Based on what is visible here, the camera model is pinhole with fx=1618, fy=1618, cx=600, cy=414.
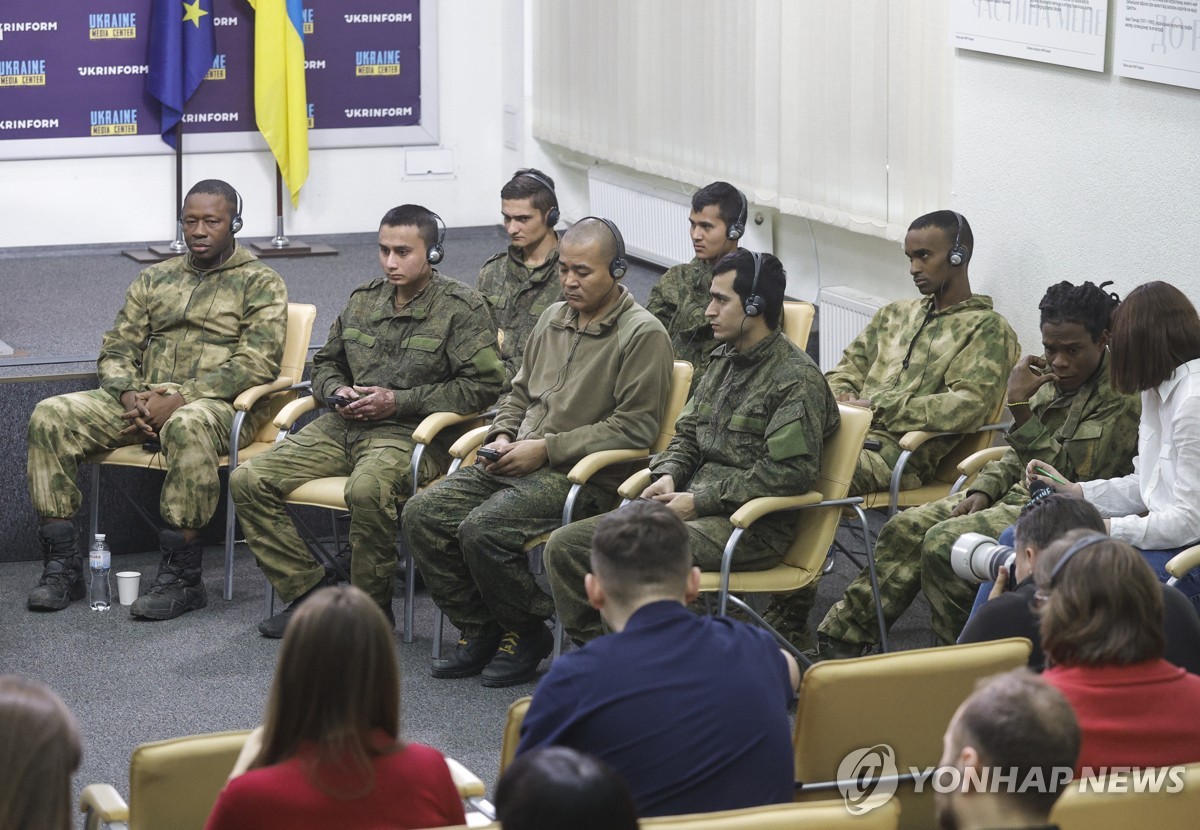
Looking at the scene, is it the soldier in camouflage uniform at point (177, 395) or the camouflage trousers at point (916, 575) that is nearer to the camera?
the camouflage trousers at point (916, 575)

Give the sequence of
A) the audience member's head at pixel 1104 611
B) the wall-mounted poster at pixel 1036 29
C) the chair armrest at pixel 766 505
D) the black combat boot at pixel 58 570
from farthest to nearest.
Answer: the black combat boot at pixel 58 570, the wall-mounted poster at pixel 1036 29, the chair armrest at pixel 766 505, the audience member's head at pixel 1104 611

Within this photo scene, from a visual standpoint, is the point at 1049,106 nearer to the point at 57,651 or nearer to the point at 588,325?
the point at 588,325

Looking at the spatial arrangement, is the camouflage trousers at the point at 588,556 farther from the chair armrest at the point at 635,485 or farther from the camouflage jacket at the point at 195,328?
the camouflage jacket at the point at 195,328

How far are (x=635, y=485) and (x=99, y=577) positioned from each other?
1.82 m

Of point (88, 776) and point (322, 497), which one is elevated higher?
point (322, 497)

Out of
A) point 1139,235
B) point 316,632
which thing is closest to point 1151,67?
point 1139,235

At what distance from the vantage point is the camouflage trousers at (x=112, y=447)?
4.96 metres

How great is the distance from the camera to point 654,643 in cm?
234

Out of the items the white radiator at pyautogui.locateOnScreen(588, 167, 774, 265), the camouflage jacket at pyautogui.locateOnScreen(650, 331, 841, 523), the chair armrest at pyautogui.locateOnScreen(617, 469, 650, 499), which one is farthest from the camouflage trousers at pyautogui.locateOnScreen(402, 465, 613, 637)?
the white radiator at pyautogui.locateOnScreen(588, 167, 774, 265)

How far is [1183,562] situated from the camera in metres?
3.51

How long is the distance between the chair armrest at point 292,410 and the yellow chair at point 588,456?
544 millimetres

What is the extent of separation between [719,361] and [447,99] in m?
4.84

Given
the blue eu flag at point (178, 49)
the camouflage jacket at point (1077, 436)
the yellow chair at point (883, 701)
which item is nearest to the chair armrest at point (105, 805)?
the yellow chair at point (883, 701)

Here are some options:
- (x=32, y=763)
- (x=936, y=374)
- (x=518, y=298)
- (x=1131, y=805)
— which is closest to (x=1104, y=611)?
(x=1131, y=805)
